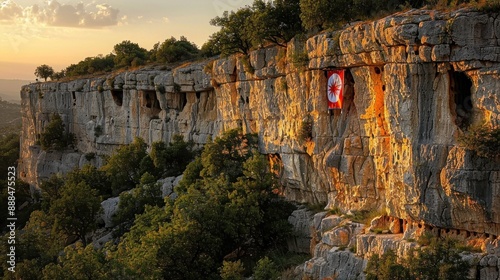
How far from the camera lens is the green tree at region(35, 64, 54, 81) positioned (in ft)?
244

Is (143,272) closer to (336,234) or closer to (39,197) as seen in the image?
(336,234)

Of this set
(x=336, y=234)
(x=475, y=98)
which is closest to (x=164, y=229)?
(x=336, y=234)

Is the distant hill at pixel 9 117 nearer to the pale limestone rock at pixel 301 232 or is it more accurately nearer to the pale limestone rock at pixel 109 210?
the pale limestone rock at pixel 109 210

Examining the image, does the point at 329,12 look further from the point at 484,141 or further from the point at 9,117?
the point at 9,117

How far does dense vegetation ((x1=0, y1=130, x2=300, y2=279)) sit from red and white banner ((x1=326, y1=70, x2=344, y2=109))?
16.7ft

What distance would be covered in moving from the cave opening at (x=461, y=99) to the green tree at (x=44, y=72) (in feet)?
200

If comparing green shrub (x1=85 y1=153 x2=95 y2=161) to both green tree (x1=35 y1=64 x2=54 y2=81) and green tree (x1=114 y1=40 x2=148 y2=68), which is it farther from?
green tree (x1=35 y1=64 x2=54 y2=81)

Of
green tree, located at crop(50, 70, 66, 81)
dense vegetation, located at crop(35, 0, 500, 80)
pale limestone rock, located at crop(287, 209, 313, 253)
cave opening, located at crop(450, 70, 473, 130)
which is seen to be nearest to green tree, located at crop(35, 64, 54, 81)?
green tree, located at crop(50, 70, 66, 81)

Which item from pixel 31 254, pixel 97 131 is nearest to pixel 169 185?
pixel 31 254

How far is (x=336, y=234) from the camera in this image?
961 inches

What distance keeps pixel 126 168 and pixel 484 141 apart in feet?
97.3

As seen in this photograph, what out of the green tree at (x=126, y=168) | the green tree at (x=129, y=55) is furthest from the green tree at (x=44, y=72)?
the green tree at (x=126, y=168)

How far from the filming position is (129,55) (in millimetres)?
58375

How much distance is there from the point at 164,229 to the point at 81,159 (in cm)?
2990
